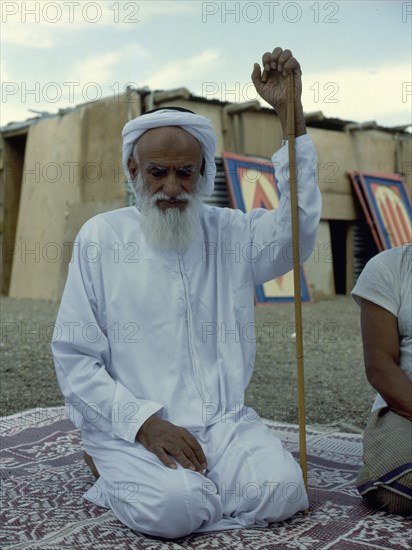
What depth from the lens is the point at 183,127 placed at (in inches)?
104

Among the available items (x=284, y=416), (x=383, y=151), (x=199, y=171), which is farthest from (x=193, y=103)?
(x=199, y=171)

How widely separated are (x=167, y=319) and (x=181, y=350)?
0.12m

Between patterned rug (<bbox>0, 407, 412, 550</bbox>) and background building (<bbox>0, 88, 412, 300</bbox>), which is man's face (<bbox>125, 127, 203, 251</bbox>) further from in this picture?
background building (<bbox>0, 88, 412, 300</bbox>)

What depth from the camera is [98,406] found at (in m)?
2.46

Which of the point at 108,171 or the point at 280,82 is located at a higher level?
the point at 108,171

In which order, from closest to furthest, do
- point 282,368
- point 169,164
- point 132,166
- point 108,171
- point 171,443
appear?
1. point 171,443
2. point 169,164
3. point 132,166
4. point 282,368
5. point 108,171

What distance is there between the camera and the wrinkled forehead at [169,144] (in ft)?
8.52

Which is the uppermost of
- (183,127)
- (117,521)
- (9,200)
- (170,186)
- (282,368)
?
(9,200)

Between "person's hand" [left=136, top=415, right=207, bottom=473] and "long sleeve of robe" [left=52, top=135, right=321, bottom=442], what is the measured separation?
0.05 metres

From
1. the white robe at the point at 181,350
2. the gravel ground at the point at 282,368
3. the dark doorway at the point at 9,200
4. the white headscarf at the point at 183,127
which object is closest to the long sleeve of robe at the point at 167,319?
the white robe at the point at 181,350

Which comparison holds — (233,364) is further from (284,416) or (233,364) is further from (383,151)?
(383,151)

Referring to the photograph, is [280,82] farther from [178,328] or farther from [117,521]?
[117,521]

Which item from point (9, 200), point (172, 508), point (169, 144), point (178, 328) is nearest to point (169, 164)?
point (169, 144)

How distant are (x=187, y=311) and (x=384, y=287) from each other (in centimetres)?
70
